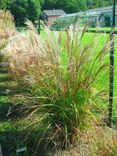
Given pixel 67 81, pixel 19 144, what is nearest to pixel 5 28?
pixel 19 144

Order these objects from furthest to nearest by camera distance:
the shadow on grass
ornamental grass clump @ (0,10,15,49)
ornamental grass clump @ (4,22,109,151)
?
ornamental grass clump @ (0,10,15,49) < the shadow on grass < ornamental grass clump @ (4,22,109,151)

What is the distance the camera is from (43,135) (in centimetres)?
505

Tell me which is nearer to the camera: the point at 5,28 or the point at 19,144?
the point at 19,144

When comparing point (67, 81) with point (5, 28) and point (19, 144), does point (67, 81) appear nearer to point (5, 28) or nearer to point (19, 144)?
point (19, 144)

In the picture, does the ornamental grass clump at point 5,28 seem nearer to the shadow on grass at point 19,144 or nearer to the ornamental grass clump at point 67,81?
the shadow on grass at point 19,144

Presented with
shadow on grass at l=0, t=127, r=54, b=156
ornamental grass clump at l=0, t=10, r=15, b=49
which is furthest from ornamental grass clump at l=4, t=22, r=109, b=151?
ornamental grass clump at l=0, t=10, r=15, b=49

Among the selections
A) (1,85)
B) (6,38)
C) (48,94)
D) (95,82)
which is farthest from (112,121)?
(6,38)

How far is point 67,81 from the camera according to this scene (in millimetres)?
4719

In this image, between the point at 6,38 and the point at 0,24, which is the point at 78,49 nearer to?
the point at 6,38

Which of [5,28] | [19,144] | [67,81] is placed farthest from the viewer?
[5,28]

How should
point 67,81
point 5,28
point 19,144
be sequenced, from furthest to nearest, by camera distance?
point 5,28 → point 19,144 → point 67,81

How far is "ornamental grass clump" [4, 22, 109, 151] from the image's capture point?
4.67 metres

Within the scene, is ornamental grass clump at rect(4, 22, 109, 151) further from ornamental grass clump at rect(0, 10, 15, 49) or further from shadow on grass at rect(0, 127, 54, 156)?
ornamental grass clump at rect(0, 10, 15, 49)

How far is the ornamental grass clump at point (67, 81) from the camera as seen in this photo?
15.3 ft
